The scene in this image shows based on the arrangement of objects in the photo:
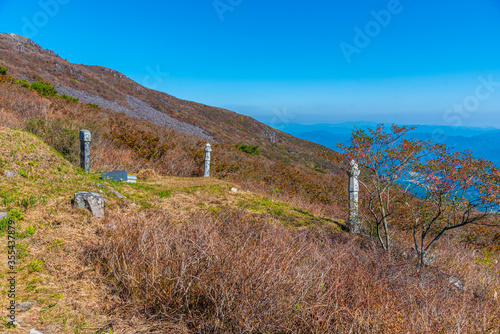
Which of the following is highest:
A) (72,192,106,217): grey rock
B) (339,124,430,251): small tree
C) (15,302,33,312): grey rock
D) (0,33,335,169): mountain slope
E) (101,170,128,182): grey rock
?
(0,33,335,169): mountain slope

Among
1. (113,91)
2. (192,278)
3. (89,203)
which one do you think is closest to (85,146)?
(89,203)

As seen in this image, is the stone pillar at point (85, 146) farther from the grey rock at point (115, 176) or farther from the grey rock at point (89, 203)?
the grey rock at point (89, 203)

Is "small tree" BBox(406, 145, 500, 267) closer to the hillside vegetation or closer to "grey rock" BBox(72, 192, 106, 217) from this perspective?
the hillside vegetation

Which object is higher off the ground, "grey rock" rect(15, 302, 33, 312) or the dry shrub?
the dry shrub

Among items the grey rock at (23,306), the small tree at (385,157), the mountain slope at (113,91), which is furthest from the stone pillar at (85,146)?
the mountain slope at (113,91)

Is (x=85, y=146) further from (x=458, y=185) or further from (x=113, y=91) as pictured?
(x=113, y=91)

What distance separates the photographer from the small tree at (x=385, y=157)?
543 centimetres

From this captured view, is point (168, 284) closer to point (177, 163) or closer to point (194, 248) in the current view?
point (194, 248)

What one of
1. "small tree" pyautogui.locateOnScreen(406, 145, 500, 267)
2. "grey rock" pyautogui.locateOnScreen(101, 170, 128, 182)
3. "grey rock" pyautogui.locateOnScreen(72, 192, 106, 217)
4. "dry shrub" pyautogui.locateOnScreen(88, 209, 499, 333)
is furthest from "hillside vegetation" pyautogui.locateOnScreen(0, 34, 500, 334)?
"grey rock" pyautogui.locateOnScreen(101, 170, 128, 182)

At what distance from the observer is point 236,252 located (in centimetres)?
267

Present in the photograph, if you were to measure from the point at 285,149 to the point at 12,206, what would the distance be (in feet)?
121

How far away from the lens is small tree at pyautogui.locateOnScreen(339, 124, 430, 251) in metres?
5.43

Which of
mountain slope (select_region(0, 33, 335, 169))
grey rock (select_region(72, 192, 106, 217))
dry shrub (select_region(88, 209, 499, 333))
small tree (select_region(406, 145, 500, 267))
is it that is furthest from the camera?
mountain slope (select_region(0, 33, 335, 169))

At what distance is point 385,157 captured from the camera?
5.67m
